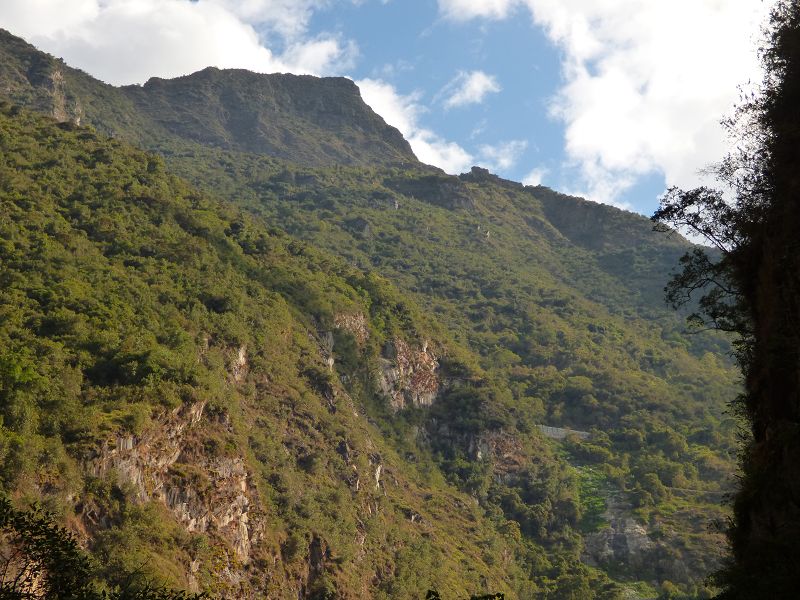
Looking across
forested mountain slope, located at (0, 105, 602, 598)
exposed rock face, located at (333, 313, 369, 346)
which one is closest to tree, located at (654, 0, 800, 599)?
forested mountain slope, located at (0, 105, 602, 598)

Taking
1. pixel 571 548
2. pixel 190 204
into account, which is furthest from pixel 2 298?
pixel 571 548

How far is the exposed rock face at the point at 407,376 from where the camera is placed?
80.9 metres

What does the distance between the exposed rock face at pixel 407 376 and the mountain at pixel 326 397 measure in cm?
28

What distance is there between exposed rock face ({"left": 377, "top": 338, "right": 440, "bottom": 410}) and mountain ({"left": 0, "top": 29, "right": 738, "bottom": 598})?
279 mm

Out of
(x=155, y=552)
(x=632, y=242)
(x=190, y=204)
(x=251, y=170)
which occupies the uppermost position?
(x=632, y=242)

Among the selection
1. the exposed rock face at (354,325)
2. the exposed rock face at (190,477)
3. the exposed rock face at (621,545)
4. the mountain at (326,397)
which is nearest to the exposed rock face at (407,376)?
the mountain at (326,397)

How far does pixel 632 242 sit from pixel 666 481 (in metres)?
105

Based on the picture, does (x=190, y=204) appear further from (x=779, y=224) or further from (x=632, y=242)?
(x=632, y=242)

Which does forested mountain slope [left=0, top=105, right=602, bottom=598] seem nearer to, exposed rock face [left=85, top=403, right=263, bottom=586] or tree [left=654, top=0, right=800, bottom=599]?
exposed rock face [left=85, top=403, right=263, bottom=586]

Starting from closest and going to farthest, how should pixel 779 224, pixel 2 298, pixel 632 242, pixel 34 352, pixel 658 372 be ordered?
pixel 779 224
pixel 34 352
pixel 2 298
pixel 658 372
pixel 632 242

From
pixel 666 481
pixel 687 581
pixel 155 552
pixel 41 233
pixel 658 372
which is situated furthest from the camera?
pixel 658 372

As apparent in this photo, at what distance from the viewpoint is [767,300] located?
18672mm

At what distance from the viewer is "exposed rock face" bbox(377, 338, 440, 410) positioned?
80.9 meters

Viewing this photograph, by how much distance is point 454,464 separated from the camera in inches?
3155
